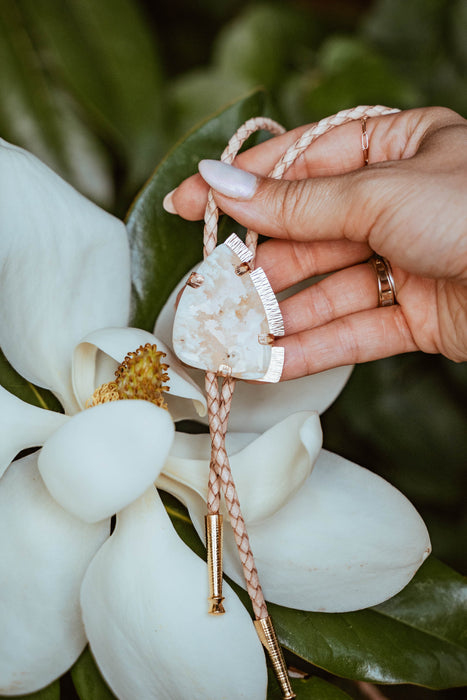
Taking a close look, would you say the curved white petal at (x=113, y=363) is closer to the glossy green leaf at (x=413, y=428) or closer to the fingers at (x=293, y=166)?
the fingers at (x=293, y=166)

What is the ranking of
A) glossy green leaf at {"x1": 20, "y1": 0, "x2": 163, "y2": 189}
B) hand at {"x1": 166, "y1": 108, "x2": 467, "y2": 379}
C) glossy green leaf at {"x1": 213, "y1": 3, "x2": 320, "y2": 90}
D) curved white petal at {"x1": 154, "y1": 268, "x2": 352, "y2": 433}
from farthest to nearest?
glossy green leaf at {"x1": 213, "y1": 3, "x2": 320, "y2": 90}, glossy green leaf at {"x1": 20, "y1": 0, "x2": 163, "y2": 189}, curved white petal at {"x1": 154, "y1": 268, "x2": 352, "y2": 433}, hand at {"x1": 166, "y1": 108, "x2": 467, "y2": 379}

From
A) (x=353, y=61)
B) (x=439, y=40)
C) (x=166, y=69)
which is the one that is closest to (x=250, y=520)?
(x=353, y=61)

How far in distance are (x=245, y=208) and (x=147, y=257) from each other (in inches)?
5.6

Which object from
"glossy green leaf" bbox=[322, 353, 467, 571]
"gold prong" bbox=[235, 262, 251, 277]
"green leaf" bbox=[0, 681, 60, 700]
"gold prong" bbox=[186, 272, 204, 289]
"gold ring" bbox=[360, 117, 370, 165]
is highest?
"gold ring" bbox=[360, 117, 370, 165]

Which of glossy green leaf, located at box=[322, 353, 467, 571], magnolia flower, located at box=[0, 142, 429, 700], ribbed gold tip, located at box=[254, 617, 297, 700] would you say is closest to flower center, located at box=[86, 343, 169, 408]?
magnolia flower, located at box=[0, 142, 429, 700]

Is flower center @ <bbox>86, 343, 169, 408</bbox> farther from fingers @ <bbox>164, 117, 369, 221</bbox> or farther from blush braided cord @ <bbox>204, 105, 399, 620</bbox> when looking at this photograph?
fingers @ <bbox>164, 117, 369, 221</bbox>

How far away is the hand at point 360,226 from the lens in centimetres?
61

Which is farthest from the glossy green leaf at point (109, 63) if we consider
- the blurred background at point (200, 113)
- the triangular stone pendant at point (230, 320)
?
the triangular stone pendant at point (230, 320)

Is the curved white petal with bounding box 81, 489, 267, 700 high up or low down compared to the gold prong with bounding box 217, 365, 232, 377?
down

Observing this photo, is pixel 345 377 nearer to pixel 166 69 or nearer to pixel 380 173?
pixel 380 173

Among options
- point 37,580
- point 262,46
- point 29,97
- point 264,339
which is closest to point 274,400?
point 264,339

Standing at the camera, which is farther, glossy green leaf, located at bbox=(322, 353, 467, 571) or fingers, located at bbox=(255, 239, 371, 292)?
glossy green leaf, located at bbox=(322, 353, 467, 571)

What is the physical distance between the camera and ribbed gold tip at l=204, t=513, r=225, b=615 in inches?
22.1

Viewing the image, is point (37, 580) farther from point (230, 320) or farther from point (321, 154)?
point (321, 154)
